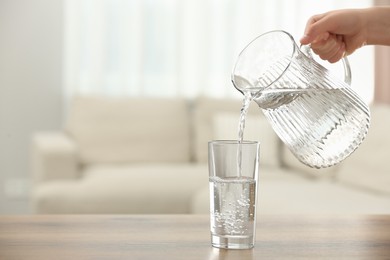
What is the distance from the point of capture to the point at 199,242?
1.08 meters

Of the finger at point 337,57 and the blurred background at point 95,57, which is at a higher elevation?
the finger at point 337,57

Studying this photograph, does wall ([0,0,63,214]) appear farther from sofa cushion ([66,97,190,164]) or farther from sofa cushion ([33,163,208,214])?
sofa cushion ([33,163,208,214])

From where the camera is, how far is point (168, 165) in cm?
434

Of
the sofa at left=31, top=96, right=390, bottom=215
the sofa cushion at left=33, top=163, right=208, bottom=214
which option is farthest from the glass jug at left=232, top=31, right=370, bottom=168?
the sofa cushion at left=33, top=163, right=208, bottom=214

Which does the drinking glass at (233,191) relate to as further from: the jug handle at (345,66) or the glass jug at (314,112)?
the jug handle at (345,66)

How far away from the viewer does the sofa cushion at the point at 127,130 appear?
439 centimetres

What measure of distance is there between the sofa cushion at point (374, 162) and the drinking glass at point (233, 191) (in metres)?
2.23

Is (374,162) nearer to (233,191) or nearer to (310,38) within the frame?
(310,38)

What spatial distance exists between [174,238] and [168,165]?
10.6ft

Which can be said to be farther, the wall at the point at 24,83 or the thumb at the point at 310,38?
the wall at the point at 24,83

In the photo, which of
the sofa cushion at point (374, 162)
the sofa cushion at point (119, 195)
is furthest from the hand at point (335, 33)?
the sofa cushion at point (119, 195)

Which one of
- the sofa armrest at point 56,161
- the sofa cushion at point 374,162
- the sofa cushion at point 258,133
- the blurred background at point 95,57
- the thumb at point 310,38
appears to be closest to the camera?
the thumb at point 310,38

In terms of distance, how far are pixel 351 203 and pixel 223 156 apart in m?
1.96

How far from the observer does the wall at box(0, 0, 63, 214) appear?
→ 481cm
